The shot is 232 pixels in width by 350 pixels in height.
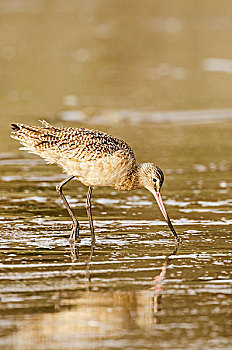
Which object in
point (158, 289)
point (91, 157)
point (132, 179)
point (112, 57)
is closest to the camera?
point (158, 289)

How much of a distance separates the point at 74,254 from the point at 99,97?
1000 centimetres

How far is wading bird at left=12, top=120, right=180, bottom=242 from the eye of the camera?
8875mm

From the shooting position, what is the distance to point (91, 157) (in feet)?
29.0

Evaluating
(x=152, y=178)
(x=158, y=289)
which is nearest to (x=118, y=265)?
(x=158, y=289)

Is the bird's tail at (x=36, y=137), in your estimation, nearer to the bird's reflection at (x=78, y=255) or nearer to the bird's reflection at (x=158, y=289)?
the bird's reflection at (x=78, y=255)

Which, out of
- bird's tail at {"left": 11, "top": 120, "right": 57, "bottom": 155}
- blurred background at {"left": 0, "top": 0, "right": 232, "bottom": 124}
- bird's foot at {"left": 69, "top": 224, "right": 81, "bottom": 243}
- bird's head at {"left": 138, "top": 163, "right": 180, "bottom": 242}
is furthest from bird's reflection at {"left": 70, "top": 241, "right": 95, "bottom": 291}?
blurred background at {"left": 0, "top": 0, "right": 232, "bottom": 124}

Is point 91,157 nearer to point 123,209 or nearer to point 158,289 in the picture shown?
point 123,209

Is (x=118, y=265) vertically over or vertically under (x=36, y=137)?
under

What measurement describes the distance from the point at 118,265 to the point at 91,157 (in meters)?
1.68

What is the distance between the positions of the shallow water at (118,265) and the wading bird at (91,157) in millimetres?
411

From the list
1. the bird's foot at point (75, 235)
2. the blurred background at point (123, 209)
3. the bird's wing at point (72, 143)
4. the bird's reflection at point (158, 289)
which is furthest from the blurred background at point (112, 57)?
the bird's reflection at point (158, 289)

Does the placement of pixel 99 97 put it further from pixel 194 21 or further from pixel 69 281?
pixel 194 21

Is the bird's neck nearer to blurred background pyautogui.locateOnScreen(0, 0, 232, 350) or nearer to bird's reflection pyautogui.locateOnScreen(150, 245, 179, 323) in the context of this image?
blurred background pyautogui.locateOnScreen(0, 0, 232, 350)

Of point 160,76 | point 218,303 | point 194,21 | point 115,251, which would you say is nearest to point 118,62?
point 160,76
